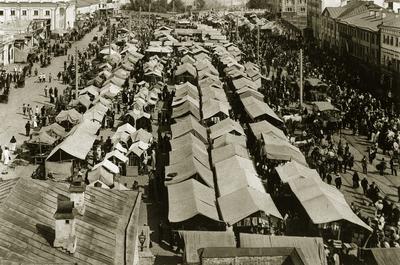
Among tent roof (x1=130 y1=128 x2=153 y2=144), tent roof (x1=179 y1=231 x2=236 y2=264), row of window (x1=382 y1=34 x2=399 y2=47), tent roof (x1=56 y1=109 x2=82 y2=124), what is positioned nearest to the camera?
tent roof (x1=179 y1=231 x2=236 y2=264)

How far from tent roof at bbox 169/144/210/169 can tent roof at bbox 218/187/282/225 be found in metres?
4.94

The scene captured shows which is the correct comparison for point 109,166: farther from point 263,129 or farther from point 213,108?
point 213,108

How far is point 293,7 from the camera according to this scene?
149750 mm

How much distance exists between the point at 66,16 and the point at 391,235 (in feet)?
303

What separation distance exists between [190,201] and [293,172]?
6255 mm

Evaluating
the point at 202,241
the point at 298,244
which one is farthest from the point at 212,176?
the point at 298,244

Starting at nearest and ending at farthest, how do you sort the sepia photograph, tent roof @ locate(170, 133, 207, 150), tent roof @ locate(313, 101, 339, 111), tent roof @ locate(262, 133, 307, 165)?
the sepia photograph, tent roof @ locate(262, 133, 307, 165), tent roof @ locate(170, 133, 207, 150), tent roof @ locate(313, 101, 339, 111)

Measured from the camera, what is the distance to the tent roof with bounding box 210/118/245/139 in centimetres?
3706

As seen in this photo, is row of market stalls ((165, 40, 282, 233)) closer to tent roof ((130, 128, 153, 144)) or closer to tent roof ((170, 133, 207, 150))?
tent roof ((170, 133, 207, 150))

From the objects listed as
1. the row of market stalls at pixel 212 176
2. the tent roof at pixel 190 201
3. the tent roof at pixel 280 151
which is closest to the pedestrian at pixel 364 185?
the tent roof at pixel 280 151

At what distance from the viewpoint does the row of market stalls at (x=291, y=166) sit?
24.5 meters

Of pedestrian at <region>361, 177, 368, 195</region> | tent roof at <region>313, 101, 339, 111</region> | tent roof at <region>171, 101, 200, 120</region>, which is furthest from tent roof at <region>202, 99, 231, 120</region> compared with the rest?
pedestrian at <region>361, 177, 368, 195</region>

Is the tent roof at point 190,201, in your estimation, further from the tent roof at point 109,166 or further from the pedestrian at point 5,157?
the pedestrian at point 5,157

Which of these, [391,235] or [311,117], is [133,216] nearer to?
[391,235]
